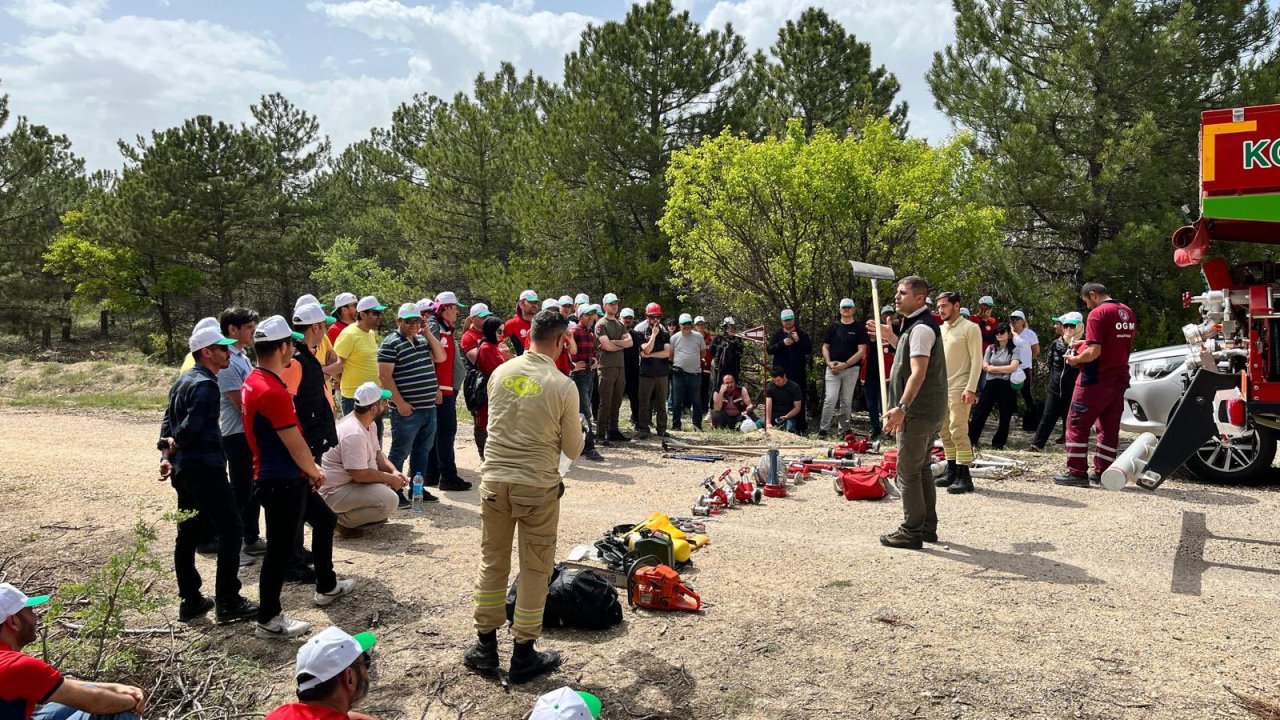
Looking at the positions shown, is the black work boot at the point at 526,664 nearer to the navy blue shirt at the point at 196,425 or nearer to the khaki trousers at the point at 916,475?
the navy blue shirt at the point at 196,425

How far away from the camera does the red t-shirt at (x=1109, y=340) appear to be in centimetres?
839

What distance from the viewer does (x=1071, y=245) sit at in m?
17.4

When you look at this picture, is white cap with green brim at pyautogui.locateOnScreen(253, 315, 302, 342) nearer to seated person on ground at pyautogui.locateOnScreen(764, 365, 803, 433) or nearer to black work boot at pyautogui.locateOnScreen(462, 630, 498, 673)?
black work boot at pyautogui.locateOnScreen(462, 630, 498, 673)

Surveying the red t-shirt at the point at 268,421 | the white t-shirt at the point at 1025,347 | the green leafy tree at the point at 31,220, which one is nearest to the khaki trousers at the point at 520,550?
the red t-shirt at the point at 268,421

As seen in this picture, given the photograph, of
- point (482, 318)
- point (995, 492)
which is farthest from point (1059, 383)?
point (482, 318)

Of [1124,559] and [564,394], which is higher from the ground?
[564,394]

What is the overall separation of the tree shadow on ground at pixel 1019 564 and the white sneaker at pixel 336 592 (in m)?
4.22

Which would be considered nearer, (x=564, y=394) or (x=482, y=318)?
(x=564, y=394)

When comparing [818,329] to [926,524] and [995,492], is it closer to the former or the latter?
[995,492]

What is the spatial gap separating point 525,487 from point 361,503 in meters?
2.99

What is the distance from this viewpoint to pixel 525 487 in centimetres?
423

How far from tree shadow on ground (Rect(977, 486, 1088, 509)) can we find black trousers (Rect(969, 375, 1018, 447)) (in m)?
2.38

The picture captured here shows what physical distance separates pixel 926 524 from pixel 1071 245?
522 inches

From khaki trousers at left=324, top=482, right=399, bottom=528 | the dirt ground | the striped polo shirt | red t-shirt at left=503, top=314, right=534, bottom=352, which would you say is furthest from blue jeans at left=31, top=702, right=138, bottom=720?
red t-shirt at left=503, top=314, right=534, bottom=352
